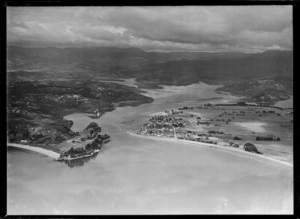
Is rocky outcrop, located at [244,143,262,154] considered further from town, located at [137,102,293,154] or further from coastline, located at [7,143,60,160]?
coastline, located at [7,143,60,160]

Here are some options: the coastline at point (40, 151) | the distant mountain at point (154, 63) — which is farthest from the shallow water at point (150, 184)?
the distant mountain at point (154, 63)

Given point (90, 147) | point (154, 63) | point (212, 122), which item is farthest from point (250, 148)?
point (90, 147)

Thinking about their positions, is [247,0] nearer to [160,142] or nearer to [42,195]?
[160,142]

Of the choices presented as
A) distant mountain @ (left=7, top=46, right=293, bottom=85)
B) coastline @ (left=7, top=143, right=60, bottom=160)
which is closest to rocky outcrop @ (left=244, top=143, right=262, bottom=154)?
distant mountain @ (left=7, top=46, right=293, bottom=85)

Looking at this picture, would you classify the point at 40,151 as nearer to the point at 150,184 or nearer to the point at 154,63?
the point at 150,184

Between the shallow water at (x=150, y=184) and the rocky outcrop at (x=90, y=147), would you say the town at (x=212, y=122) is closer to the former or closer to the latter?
the shallow water at (x=150, y=184)
